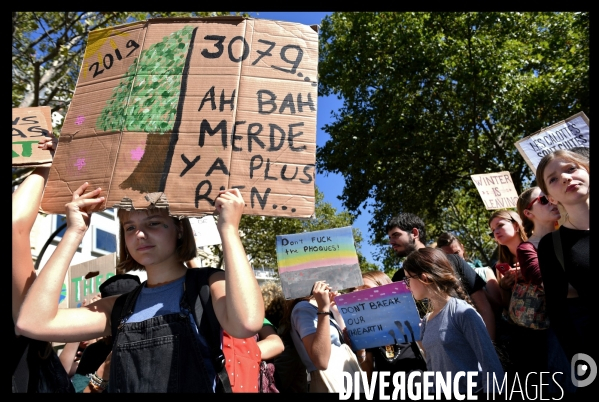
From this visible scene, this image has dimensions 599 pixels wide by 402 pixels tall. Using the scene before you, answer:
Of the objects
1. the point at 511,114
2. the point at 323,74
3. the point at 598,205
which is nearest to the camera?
the point at 598,205

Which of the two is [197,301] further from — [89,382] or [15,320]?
[89,382]

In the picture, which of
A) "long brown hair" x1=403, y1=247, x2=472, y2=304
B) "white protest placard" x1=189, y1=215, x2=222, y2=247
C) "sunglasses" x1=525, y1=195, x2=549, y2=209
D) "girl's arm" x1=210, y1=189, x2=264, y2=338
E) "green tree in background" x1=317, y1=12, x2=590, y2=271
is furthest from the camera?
"green tree in background" x1=317, y1=12, x2=590, y2=271

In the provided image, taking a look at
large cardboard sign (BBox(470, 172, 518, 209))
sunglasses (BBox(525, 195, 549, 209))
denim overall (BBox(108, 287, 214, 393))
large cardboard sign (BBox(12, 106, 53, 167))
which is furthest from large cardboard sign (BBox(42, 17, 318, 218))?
large cardboard sign (BBox(470, 172, 518, 209))

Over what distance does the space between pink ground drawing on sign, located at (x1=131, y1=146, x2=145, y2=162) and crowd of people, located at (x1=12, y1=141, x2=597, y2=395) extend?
260mm

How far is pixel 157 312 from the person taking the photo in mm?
2455

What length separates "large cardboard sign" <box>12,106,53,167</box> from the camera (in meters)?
3.17

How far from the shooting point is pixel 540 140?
14.8 ft

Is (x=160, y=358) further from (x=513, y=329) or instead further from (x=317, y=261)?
(x=513, y=329)

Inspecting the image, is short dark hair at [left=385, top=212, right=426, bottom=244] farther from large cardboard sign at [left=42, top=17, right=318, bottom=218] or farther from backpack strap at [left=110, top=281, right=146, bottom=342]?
backpack strap at [left=110, top=281, right=146, bottom=342]

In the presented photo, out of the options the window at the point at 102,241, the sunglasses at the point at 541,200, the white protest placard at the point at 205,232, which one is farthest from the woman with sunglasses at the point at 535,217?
the window at the point at 102,241

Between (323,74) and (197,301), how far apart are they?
14613 mm

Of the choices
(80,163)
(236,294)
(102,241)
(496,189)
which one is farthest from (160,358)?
(102,241)

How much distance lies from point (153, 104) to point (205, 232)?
9.07 ft

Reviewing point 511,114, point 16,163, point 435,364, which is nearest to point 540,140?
point 435,364
